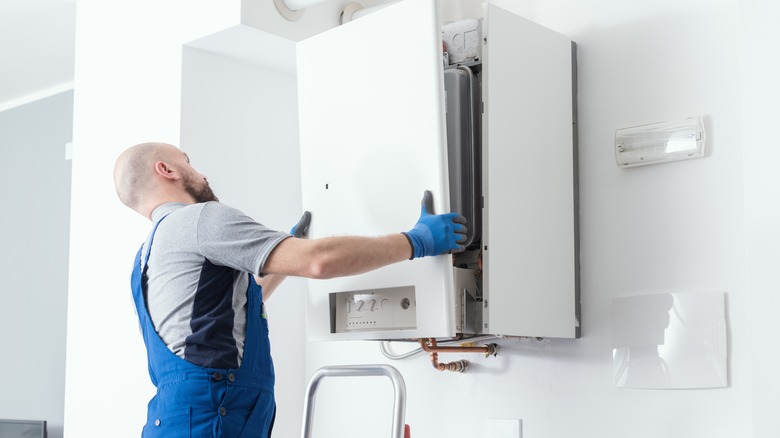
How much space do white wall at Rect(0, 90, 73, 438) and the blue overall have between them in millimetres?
2677

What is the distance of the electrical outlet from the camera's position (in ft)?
8.07

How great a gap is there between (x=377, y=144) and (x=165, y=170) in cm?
55

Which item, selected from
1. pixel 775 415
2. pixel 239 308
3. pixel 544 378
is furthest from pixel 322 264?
pixel 775 415

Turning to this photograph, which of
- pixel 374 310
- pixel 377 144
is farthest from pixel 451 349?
pixel 377 144

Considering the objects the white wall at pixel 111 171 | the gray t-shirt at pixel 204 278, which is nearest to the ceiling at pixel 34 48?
the white wall at pixel 111 171

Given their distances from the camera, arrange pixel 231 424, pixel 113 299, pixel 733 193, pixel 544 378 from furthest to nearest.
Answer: pixel 113 299 < pixel 544 378 < pixel 733 193 < pixel 231 424

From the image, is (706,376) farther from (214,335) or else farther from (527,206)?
(214,335)

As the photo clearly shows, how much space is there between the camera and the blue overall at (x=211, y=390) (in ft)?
6.56

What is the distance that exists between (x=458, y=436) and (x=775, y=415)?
998mm

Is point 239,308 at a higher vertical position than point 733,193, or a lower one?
lower

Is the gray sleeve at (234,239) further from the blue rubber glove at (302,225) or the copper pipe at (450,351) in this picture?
the copper pipe at (450,351)

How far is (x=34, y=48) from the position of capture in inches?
164

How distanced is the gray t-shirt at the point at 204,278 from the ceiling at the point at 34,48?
196cm

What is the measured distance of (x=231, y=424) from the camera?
2.01 meters
